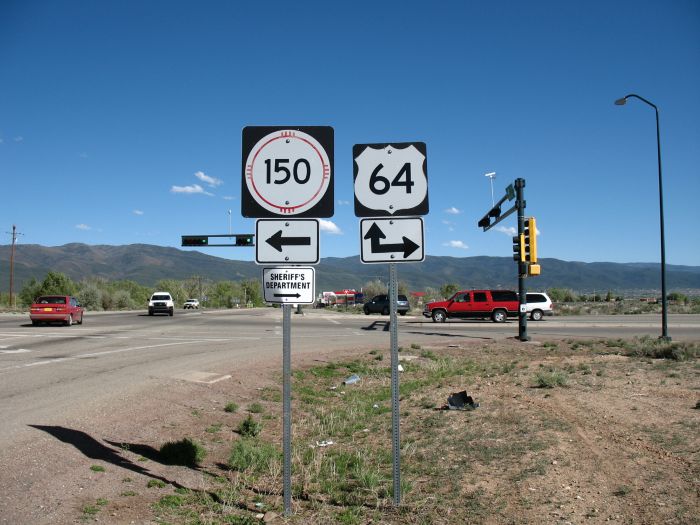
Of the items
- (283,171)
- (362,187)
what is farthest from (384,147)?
(283,171)

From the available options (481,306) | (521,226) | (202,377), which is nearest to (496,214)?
(521,226)

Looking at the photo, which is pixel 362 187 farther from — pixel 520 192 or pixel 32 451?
pixel 520 192

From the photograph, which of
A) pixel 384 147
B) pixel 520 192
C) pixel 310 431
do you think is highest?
pixel 520 192

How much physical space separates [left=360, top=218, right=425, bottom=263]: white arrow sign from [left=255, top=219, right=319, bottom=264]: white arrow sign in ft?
1.44

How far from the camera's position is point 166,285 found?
5002 inches

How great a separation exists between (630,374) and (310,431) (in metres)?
A: 7.05

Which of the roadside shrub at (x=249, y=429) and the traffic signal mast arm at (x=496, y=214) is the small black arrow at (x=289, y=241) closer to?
the roadside shrub at (x=249, y=429)

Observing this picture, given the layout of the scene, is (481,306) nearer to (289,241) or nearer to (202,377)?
(202,377)

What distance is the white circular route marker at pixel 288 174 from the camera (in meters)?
4.45

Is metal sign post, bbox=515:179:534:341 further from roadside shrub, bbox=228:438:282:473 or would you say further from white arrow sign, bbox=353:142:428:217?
white arrow sign, bbox=353:142:428:217

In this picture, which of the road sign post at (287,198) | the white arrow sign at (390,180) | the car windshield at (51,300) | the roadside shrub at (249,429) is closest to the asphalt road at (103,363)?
the roadside shrub at (249,429)

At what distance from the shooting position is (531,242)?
1941cm

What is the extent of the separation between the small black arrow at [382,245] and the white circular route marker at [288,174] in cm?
53

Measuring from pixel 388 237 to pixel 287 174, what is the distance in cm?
102
